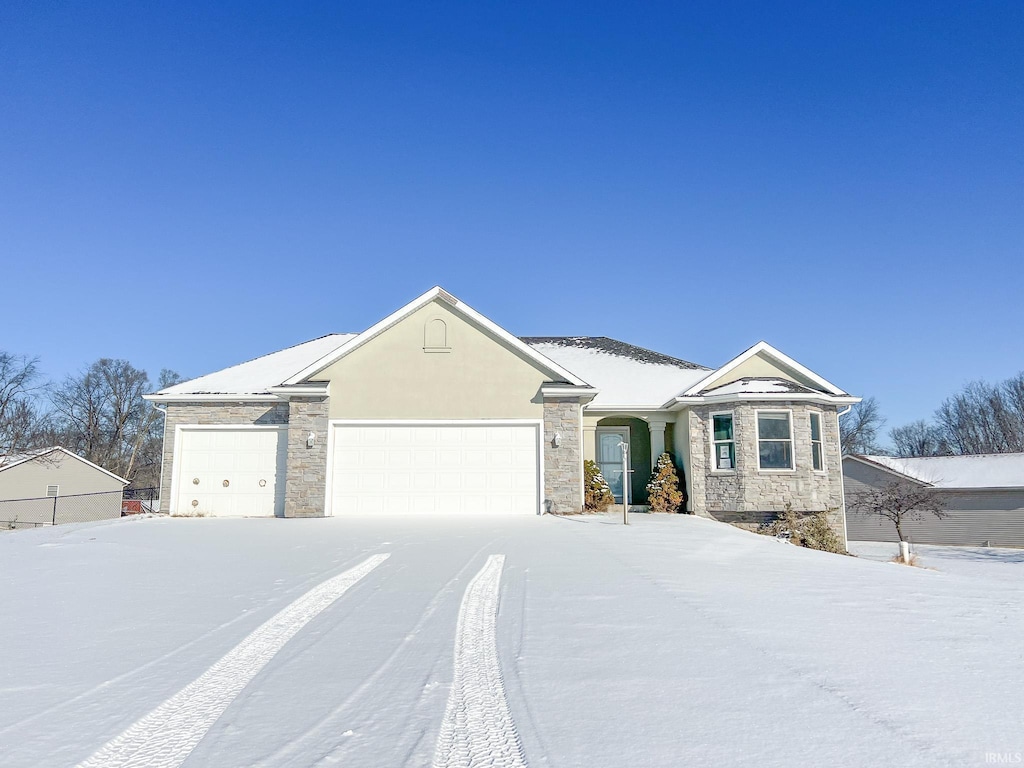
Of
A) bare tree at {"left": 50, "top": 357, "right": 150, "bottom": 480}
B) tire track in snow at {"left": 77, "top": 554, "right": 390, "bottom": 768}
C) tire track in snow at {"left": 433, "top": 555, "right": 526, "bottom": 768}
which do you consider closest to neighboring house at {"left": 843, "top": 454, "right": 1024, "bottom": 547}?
tire track in snow at {"left": 433, "top": 555, "right": 526, "bottom": 768}

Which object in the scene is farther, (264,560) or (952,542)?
(952,542)

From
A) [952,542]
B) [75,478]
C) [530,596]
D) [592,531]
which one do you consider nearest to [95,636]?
[530,596]

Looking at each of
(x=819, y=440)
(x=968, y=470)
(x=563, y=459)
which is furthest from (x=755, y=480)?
(x=968, y=470)

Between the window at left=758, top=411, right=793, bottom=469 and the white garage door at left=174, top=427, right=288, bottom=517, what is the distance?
1128cm

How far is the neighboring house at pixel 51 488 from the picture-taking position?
2886 centimetres

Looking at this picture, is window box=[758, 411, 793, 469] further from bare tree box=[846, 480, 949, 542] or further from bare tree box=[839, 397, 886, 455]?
bare tree box=[839, 397, 886, 455]

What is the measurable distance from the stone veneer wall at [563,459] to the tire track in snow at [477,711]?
33.4ft

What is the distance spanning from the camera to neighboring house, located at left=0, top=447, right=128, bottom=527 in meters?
28.9

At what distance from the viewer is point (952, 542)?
26781mm

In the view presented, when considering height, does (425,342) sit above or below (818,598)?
above

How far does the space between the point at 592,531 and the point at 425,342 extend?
6.48m

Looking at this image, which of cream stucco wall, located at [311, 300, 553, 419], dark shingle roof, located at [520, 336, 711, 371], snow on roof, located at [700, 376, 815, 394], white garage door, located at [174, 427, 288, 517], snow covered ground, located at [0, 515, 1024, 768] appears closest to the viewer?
snow covered ground, located at [0, 515, 1024, 768]

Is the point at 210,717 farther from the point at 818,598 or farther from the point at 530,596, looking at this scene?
the point at 818,598

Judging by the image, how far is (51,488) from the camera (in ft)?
101
